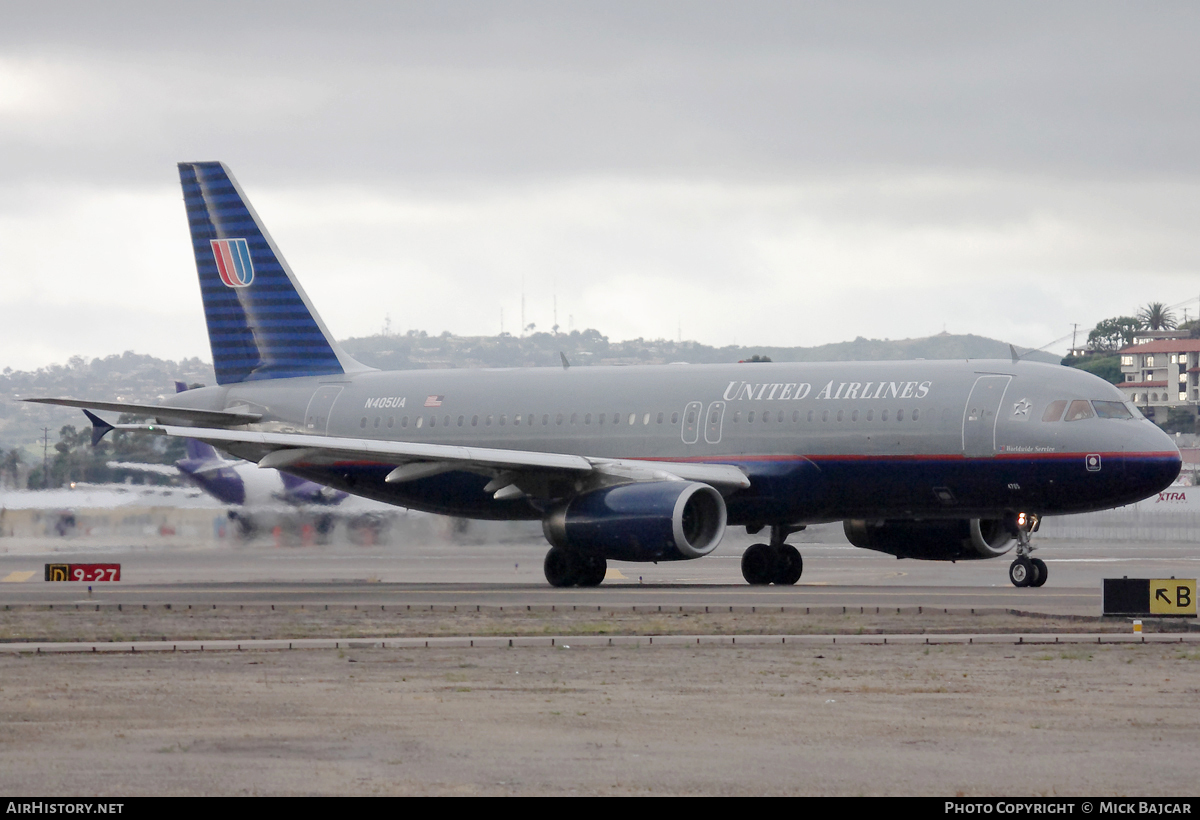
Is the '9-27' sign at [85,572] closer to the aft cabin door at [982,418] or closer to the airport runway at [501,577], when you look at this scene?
the airport runway at [501,577]

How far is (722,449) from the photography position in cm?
3522

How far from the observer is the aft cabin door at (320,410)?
41.2 m

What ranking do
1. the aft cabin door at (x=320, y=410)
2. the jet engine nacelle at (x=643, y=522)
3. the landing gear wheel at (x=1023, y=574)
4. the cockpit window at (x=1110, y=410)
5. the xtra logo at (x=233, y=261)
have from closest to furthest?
1. the jet engine nacelle at (x=643, y=522)
2. the landing gear wheel at (x=1023, y=574)
3. the cockpit window at (x=1110, y=410)
4. the aft cabin door at (x=320, y=410)
5. the xtra logo at (x=233, y=261)

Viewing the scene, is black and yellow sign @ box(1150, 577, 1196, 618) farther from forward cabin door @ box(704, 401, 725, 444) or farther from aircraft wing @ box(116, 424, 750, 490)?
forward cabin door @ box(704, 401, 725, 444)

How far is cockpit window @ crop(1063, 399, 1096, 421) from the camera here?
1264 inches

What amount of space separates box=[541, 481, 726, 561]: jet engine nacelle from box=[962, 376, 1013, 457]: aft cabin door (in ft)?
16.6

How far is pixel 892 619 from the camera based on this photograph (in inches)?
936

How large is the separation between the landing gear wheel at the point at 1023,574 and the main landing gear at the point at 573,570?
8304 millimetres

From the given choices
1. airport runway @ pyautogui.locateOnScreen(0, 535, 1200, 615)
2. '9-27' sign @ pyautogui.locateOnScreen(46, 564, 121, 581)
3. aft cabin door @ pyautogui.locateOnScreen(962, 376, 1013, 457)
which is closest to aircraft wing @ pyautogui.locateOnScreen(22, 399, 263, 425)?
airport runway @ pyautogui.locateOnScreen(0, 535, 1200, 615)

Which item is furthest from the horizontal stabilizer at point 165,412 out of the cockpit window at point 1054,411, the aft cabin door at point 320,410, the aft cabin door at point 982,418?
the cockpit window at point 1054,411

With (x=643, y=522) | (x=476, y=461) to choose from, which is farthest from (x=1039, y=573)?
(x=476, y=461)

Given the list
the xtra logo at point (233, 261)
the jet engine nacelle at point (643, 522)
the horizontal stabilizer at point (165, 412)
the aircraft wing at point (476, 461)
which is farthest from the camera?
the xtra logo at point (233, 261)

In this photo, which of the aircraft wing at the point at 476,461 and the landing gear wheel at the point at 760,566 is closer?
the aircraft wing at the point at 476,461
